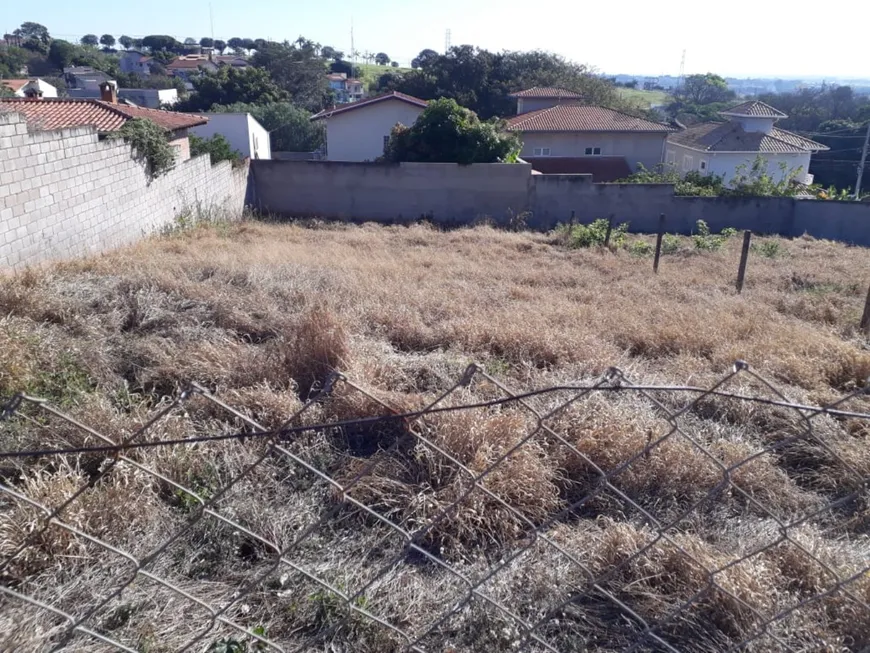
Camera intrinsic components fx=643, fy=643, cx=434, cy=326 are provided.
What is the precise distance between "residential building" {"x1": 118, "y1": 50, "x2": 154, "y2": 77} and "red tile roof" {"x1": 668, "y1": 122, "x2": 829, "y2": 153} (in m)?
58.9

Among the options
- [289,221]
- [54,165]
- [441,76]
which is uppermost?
[441,76]

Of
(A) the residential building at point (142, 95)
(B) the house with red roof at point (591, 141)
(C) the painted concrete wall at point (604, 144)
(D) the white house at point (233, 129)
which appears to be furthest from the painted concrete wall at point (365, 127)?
(A) the residential building at point (142, 95)

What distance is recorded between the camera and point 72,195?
7773 millimetres

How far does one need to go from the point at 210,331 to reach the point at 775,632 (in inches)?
150

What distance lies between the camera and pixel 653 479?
2.85 m

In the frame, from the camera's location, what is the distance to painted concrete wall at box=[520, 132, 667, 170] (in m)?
24.6

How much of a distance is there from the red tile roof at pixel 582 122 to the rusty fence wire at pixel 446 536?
2230cm

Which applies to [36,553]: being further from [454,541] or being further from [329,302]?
[329,302]

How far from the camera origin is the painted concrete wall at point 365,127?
75.7ft

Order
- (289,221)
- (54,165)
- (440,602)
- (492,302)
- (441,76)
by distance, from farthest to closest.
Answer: (441,76) < (289,221) < (54,165) < (492,302) < (440,602)

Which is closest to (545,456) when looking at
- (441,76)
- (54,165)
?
(54,165)

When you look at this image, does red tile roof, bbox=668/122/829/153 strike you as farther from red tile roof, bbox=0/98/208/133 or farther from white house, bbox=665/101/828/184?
red tile roof, bbox=0/98/208/133

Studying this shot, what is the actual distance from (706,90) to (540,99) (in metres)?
54.1

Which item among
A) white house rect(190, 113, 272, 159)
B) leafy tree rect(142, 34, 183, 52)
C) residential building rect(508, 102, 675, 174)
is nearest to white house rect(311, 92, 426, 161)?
white house rect(190, 113, 272, 159)
